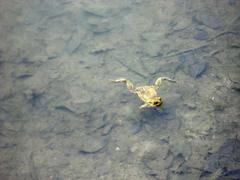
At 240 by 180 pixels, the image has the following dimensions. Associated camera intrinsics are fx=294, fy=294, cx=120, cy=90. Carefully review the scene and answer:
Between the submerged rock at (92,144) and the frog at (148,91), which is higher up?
the frog at (148,91)

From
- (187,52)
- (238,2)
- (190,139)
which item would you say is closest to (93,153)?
(190,139)

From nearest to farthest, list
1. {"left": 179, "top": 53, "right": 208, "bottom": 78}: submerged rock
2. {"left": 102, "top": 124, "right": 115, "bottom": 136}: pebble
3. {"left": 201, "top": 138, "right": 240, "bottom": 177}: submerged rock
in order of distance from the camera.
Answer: {"left": 201, "top": 138, "right": 240, "bottom": 177}: submerged rock, {"left": 102, "top": 124, "right": 115, "bottom": 136}: pebble, {"left": 179, "top": 53, "right": 208, "bottom": 78}: submerged rock

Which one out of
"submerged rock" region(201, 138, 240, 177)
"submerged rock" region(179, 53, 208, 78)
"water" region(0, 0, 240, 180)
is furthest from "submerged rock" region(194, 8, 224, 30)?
"submerged rock" region(201, 138, 240, 177)

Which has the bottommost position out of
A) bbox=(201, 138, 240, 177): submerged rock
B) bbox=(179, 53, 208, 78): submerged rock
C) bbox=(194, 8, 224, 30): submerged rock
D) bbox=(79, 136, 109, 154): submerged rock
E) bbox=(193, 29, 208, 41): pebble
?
bbox=(79, 136, 109, 154): submerged rock

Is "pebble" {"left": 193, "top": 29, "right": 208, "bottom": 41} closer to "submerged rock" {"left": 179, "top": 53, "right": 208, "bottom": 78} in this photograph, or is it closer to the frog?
"submerged rock" {"left": 179, "top": 53, "right": 208, "bottom": 78}

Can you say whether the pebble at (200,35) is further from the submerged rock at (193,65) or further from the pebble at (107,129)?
the pebble at (107,129)

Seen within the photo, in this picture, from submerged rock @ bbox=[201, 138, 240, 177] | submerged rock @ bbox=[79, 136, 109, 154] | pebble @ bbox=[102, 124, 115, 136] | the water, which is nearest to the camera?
submerged rock @ bbox=[201, 138, 240, 177]

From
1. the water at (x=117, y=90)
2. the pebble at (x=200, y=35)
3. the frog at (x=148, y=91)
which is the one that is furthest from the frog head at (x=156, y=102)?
the pebble at (x=200, y=35)
